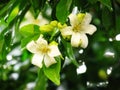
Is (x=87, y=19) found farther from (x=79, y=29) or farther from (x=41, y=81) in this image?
(x=41, y=81)

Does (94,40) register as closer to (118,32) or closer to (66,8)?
(118,32)

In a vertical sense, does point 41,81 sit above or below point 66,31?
Answer: below

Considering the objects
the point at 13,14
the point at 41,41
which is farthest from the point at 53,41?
the point at 13,14

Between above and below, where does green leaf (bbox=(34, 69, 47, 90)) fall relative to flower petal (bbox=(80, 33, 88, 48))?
below

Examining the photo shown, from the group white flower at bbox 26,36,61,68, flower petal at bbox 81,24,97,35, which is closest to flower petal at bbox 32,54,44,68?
white flower at bbox 26,36,61,68

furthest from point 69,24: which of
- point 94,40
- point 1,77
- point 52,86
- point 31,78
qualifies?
point 1,77

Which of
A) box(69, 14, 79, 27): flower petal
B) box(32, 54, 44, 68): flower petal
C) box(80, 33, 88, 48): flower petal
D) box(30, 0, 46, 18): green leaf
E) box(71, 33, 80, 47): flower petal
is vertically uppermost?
box(30, 0, 46, 18): green leaf

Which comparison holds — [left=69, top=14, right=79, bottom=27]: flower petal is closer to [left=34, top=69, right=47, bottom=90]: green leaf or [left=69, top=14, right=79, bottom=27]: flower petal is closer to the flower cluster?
the flower cluster

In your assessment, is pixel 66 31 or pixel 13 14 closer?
pixel 66 31
